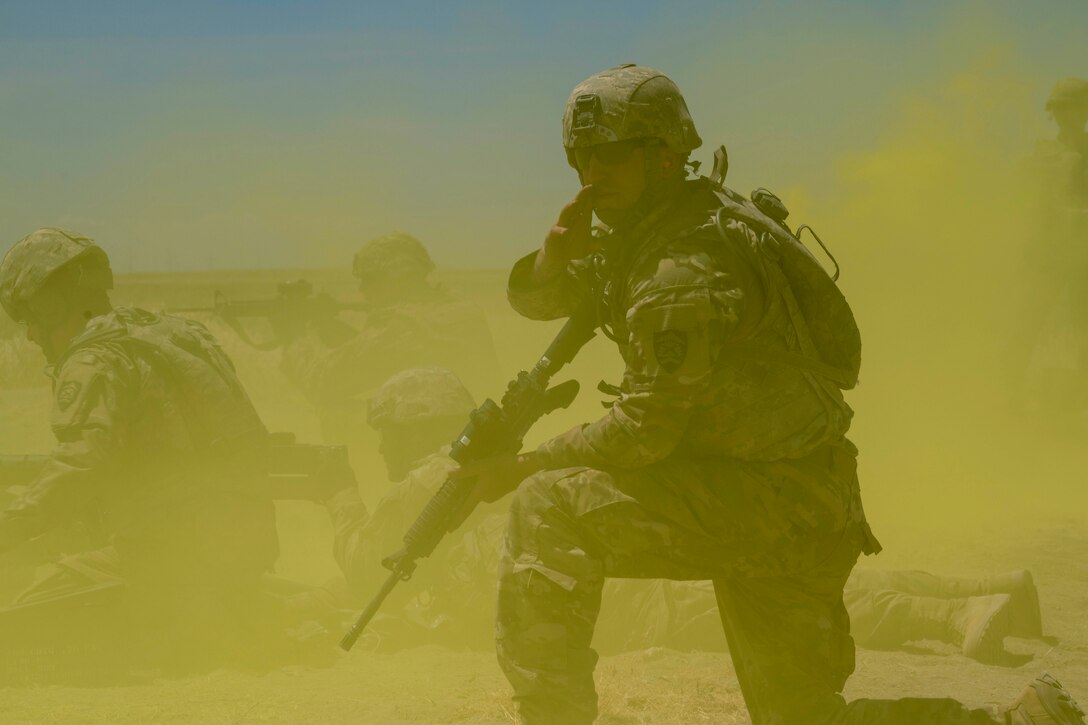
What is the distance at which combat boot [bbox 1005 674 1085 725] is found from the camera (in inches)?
149

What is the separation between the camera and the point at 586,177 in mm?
4121

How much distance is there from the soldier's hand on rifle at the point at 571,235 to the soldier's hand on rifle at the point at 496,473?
2.17 feet

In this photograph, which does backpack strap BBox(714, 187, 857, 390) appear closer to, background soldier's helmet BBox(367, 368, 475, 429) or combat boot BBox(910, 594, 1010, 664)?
combat boot BBox(910, 594, 1010, 664)

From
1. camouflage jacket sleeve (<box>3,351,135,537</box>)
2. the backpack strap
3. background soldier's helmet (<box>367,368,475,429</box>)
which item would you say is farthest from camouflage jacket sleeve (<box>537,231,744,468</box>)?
background soldier's helmet (<box>367,368,475,429</box>)

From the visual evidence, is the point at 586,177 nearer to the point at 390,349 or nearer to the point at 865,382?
the point at 390,349

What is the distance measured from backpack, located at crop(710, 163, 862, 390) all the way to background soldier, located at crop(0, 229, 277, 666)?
395 cm

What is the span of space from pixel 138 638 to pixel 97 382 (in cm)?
144

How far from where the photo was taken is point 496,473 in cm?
425

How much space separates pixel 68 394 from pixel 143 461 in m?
0.58

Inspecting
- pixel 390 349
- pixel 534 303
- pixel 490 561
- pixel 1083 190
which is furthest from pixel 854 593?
pixel 1083 190

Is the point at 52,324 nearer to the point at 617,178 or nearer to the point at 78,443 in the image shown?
the point at 78,443

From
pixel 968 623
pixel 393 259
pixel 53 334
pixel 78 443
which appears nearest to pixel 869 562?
pixel 968 623

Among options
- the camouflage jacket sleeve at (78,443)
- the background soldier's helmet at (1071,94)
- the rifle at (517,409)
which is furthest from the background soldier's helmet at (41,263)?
the background soldier's helmet at (1071,94)

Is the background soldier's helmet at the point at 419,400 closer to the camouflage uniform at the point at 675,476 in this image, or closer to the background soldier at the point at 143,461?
the background soldier at the point at 143,461
